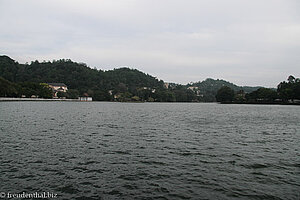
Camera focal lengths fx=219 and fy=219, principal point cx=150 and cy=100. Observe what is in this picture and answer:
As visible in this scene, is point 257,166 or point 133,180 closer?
point 133,180

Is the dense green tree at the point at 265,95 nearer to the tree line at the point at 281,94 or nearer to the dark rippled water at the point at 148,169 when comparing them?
the tree line at the point at 281,94

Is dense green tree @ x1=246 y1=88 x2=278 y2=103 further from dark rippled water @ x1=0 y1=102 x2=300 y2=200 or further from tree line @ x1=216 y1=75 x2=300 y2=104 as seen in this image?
dark rippled water @ x1=0 y1=102 x2=300 y2=200

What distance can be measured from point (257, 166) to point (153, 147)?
8470 millimetres

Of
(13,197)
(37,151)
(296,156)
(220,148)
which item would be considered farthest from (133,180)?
(296,156)

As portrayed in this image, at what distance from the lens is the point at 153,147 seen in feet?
64.4

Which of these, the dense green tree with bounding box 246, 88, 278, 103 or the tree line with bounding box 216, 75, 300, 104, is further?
the dense green tree with bounding box 246, 88, 278, 103

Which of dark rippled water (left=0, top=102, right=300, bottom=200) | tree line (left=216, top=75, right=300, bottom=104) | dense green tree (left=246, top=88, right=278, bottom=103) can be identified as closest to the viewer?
dark rippled water (left=0, top=102, right=300, bottom=200)

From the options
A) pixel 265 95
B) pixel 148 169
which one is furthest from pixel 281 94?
pixel 148 169

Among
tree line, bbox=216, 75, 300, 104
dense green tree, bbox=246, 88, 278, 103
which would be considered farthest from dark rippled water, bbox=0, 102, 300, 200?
dense green tree, bbox=246, 88, 278, 103

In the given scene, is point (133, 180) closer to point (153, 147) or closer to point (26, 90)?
point (153, 147)

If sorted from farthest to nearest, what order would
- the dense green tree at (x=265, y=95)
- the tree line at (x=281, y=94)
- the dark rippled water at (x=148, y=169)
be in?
the dense green tree at (x=265, y=95)
the tree line at (x=281, y=94)
the dark rippled water at (x=148, y=169)

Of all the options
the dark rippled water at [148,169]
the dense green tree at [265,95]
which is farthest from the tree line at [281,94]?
the dark rippled water at [148,169]

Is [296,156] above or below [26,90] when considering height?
below

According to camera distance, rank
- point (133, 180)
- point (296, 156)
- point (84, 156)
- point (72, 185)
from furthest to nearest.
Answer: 1. point (296, 156)
2. point (84, 156)
3. point (133, 180)
4. point (72, 185)
